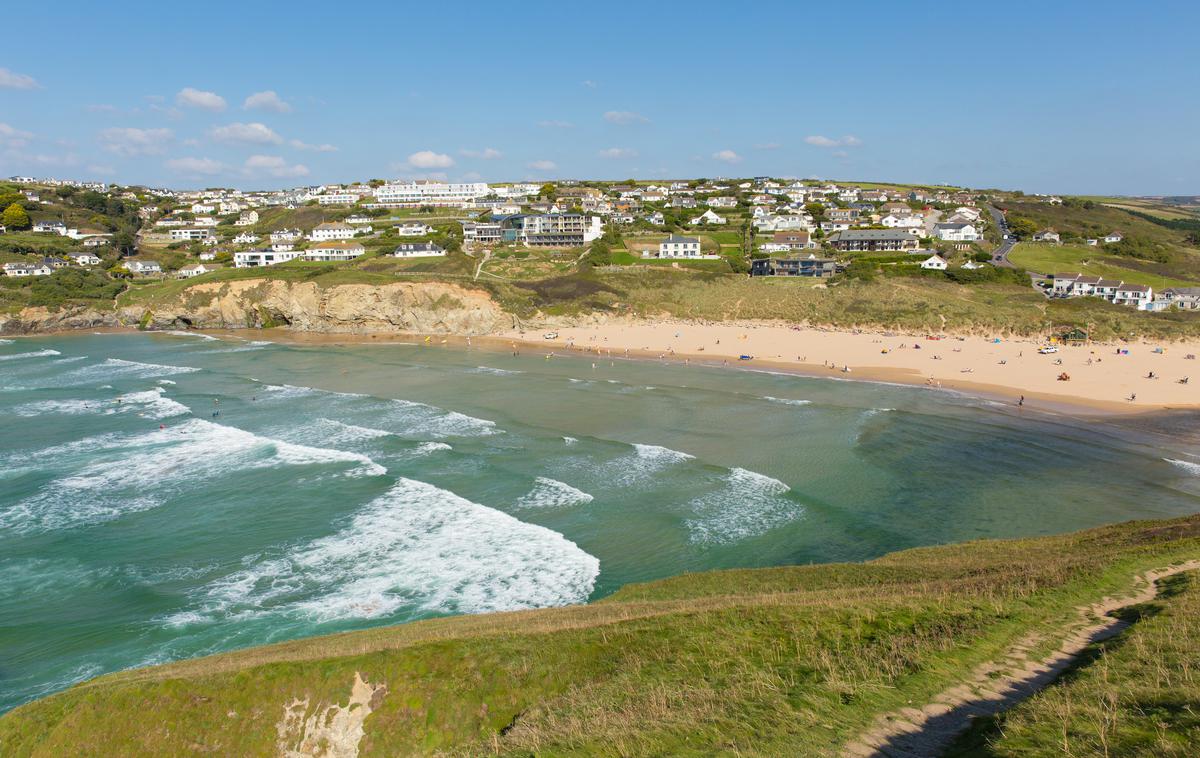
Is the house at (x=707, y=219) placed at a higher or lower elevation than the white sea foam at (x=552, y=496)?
higher

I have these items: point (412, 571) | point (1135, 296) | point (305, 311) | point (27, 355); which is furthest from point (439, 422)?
point (1135, 296)

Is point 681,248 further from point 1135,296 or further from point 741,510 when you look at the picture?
point 741,510

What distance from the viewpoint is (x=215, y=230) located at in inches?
5251

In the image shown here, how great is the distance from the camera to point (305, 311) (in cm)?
7862

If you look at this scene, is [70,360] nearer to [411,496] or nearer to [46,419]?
[46,419]

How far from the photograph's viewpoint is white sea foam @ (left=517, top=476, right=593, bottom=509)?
2656 centimetres

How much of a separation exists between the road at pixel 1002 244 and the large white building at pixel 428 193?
11338 centimetres

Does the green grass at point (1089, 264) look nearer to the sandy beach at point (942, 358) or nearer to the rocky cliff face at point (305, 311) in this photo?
the sandy beach at point (942, 358)

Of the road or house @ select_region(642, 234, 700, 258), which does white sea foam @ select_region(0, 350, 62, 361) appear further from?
the road

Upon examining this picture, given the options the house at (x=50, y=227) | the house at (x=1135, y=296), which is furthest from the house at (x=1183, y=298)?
the house at (x=50, y=227)

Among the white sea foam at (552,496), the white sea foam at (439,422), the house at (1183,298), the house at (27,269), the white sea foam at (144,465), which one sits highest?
the house at (1183,298)

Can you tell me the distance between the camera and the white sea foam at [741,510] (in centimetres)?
2383

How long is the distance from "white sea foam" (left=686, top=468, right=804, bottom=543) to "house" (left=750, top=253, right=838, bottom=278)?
6078 centimetres

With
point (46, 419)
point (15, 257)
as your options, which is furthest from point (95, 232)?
point (46, 419)
